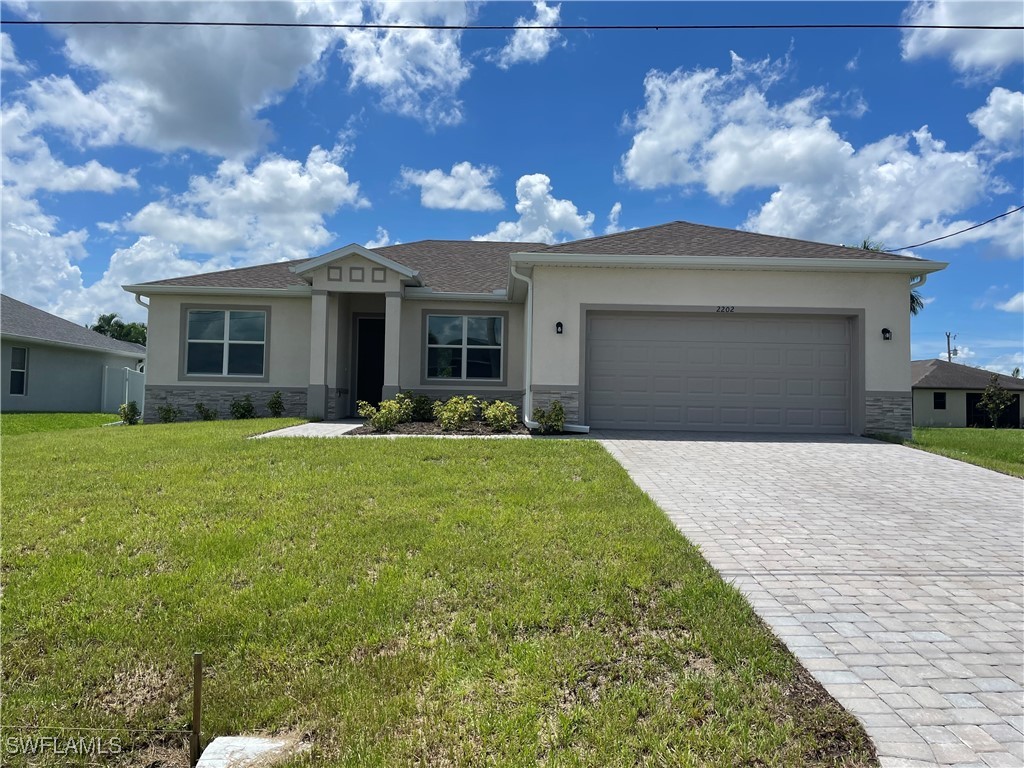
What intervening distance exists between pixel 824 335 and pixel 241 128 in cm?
1292

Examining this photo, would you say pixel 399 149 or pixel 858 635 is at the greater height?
pixel 399 149

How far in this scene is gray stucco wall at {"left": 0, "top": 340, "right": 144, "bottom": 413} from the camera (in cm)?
1806

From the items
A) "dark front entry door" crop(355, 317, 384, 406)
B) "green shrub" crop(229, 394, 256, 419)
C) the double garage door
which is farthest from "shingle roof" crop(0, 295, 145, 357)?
the double garage door

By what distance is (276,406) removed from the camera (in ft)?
46.3

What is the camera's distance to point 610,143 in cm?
1411

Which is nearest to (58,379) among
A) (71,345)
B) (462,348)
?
(71,345)

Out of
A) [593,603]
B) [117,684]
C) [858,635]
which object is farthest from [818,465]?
[117,684]

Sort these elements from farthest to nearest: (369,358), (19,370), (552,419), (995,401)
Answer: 1. (995,401)
2. (19,370)
3. (369,358)
4. (552,419)

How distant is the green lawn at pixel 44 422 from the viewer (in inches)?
560

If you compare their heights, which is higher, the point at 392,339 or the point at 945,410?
the point at 392,339

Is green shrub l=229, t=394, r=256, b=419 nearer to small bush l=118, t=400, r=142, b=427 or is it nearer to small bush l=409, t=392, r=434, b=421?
small bush l=118, t=400, r=142, b=427

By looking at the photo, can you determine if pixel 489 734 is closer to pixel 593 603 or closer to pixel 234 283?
pixel 593 603

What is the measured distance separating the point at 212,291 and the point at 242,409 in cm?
318

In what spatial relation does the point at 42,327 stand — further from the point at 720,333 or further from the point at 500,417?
the point at 720,333
